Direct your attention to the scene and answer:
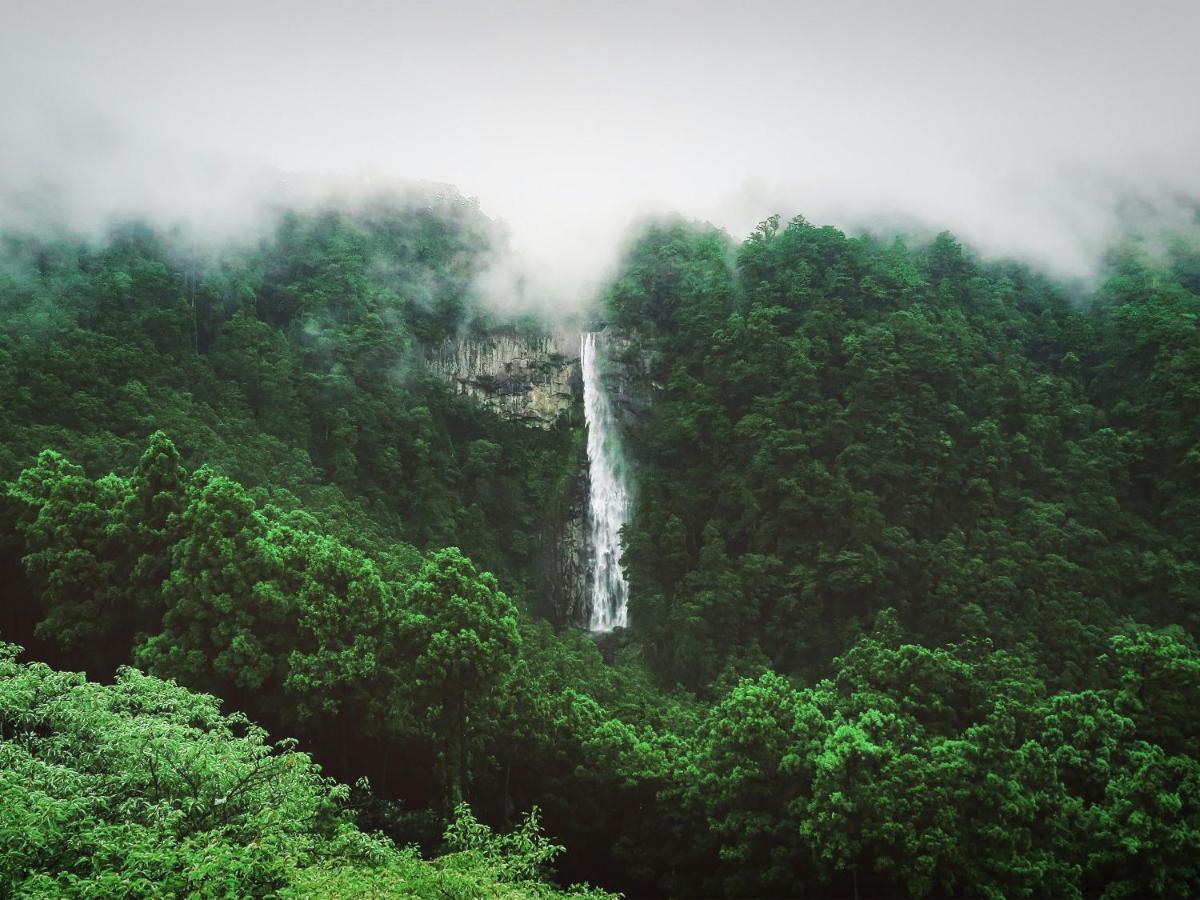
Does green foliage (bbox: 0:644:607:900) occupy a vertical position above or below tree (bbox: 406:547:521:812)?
below

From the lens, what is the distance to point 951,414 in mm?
37312

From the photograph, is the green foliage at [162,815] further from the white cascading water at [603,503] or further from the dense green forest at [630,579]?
the white cascading water at [603,503]

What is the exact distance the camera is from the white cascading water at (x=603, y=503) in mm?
40594

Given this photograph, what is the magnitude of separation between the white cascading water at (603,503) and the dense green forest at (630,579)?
1.65 m

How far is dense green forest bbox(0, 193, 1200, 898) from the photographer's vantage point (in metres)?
15.1

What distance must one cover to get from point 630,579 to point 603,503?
6140mm

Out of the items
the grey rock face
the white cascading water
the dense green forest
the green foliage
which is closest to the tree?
the dense green forest

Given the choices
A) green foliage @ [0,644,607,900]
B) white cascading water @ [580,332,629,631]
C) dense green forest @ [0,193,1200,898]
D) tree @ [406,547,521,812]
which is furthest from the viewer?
white cascading water @ [580,332,629,631]

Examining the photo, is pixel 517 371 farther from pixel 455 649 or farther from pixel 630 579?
pixel 455 649

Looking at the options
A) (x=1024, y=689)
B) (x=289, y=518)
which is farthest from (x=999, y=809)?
(x=289, y=518)

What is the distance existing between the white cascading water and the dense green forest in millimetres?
1651

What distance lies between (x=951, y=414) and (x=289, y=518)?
2721 cm

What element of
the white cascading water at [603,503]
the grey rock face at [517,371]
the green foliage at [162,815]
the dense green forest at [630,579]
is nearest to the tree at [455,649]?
the dense green forest at [630,579]

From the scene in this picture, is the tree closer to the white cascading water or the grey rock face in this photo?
the white cascading water
